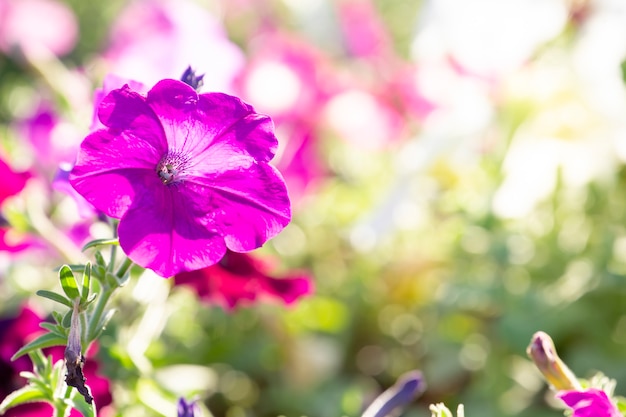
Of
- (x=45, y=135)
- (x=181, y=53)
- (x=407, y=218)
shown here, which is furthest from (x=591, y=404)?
(x=45, y=135)

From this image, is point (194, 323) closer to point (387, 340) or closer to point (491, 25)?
point (387, 340)

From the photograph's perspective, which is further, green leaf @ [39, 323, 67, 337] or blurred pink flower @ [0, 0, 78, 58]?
blurred pink flower @ [0, 0, 78, 58]

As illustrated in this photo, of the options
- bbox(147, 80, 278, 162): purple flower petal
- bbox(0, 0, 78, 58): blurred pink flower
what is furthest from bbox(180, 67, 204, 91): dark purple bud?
bbox(0, 0, 78, 58): blurred pink flower

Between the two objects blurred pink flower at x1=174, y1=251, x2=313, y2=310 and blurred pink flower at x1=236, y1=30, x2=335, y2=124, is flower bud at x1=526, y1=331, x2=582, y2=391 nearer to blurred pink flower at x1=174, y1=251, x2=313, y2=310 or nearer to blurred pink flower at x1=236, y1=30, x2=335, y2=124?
blurred pink flower at x1=174, y1=251, x2=313, y2=310

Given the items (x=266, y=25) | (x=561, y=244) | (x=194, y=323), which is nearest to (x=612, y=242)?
(x=561, y=244)

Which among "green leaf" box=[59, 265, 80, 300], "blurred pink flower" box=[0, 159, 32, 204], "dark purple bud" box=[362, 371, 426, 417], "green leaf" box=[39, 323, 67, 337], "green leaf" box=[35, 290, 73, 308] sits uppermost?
"blurred pink flower" box=[0, 159, 32, 204]

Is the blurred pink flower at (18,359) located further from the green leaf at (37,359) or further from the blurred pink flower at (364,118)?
the blurred pink flower at (364,118)
